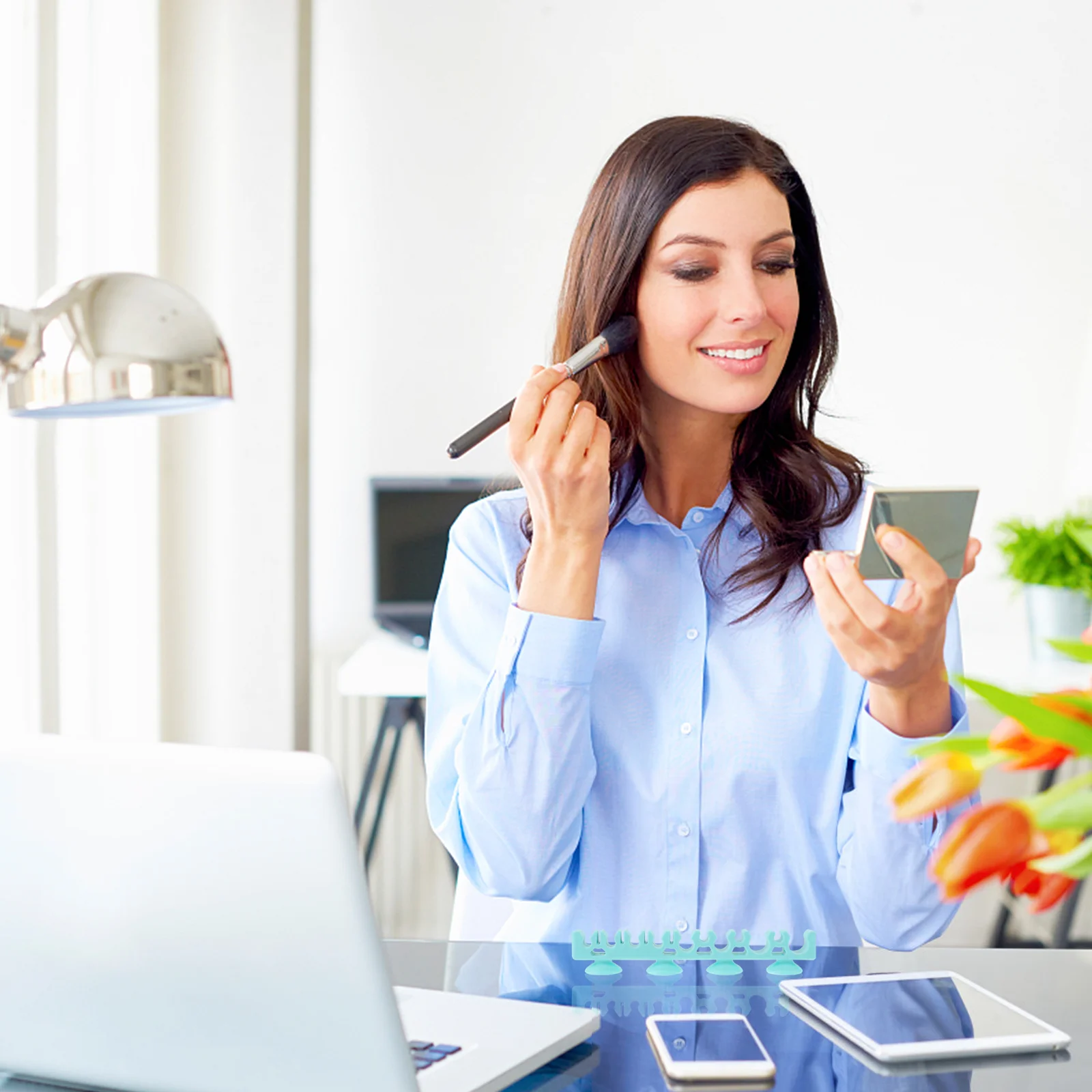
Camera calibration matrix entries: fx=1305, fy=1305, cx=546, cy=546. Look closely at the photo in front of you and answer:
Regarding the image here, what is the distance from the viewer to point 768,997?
90 centimetres

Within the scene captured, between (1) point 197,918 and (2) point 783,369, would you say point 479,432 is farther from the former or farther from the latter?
(1) point 197,918

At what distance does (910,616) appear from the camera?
100 cm

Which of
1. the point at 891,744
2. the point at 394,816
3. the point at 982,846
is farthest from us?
the point at 394,816

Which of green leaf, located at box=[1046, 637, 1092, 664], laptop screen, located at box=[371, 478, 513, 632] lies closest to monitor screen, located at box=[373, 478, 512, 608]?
laptop screen, located at box=[371, 478, 513, 632]

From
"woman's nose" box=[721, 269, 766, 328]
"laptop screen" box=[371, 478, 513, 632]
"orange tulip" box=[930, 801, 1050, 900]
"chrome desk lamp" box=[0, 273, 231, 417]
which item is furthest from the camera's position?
"laptop screen" box=[371, 478, 513, 632]

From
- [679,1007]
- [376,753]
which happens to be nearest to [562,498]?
[679,1007]

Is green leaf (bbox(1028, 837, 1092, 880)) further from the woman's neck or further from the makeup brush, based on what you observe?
the woman's neck

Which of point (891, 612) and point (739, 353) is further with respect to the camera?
point (739, 353)

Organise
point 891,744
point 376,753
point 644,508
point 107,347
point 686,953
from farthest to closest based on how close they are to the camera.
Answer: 1. point 376,753
2. point 644,508
3. point 891,744
4. point 686,953
5. point 107,347

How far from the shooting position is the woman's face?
1.26 metres

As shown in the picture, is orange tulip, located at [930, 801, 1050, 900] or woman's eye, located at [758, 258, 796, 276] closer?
orange tulip, located at [930, 801, 1050, 900]

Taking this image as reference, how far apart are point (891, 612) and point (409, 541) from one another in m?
2.02

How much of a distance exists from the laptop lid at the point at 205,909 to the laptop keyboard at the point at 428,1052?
0.13 m

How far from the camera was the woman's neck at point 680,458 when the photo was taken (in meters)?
1.39
